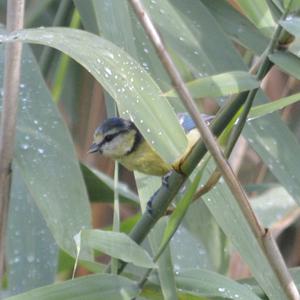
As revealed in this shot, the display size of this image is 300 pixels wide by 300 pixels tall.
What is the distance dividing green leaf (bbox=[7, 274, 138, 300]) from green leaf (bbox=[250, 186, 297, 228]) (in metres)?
0.65

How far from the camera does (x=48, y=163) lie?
0.93m

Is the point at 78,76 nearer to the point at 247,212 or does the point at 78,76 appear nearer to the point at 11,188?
the point at 11,188

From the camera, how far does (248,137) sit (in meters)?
0.93

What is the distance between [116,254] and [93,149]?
0.52 meters

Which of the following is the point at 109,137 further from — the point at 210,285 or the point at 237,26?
the point at 210,285

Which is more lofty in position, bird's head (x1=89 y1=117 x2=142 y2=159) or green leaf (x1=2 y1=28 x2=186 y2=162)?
green leaf (x1=2 y1=28 x2=186 y2=162)

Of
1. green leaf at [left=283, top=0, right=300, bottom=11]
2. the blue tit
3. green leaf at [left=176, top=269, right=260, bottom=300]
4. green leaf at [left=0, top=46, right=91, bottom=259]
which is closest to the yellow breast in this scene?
the blue tit

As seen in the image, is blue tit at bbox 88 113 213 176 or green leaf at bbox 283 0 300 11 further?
blue tit at bbox 88 113 213 176

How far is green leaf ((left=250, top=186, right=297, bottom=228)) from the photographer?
138cm

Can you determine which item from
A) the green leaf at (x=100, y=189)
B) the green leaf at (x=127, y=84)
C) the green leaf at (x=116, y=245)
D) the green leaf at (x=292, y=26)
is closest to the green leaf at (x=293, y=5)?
the green leaf at (x=292, y=26)

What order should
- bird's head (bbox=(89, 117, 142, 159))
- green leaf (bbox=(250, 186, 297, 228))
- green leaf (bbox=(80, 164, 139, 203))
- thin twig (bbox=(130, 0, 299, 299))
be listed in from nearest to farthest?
1. thin twig (bbox=(130, 0, 299, 299))
2. bird's head (bbox=(89, 117, 142, 159))
3. green leaf (bbox=(80, 164, 139, 203))
4. green leaf (bbox=(250, 186, 297, 228))

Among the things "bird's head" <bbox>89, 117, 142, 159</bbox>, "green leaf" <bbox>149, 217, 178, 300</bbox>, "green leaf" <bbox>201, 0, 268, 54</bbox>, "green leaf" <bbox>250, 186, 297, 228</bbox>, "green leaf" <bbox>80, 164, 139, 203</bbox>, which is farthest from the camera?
"green leaf" <bbox>250, 186, 297, 228</bbox>

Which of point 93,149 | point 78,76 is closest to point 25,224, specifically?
point 93,149

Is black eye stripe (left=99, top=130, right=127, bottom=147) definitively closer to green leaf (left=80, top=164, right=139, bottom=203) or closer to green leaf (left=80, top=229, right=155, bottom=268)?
green leaf (left=80, top=164, right=139, bottom=203)
